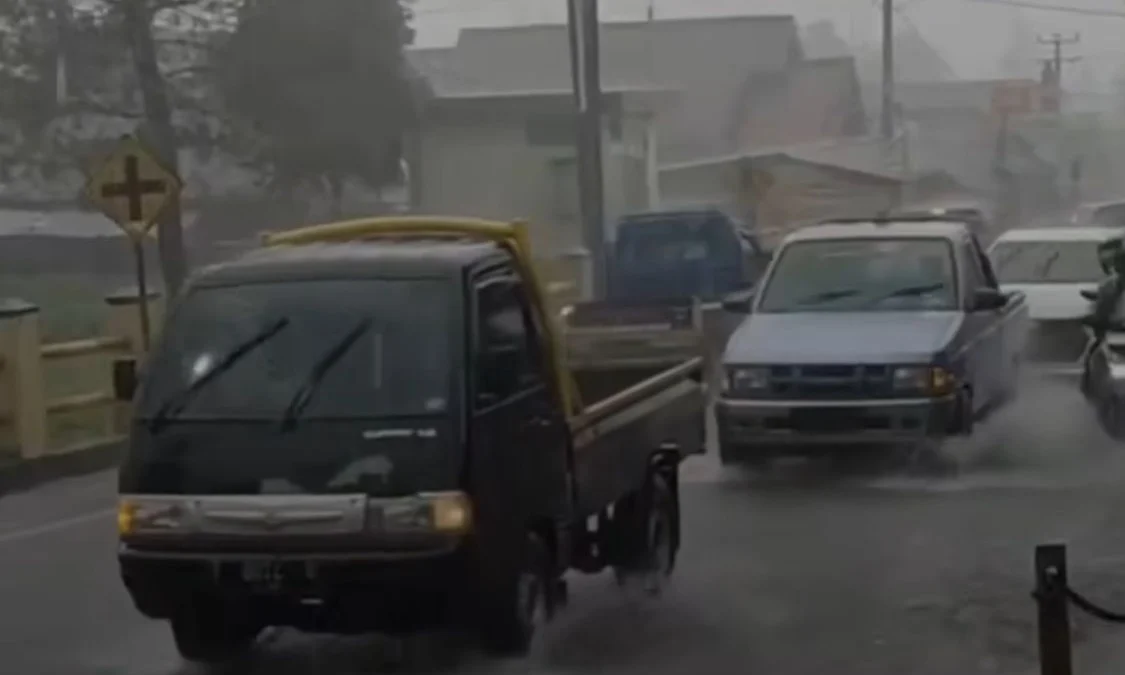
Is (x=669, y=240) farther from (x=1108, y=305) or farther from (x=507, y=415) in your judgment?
(x=507, y=415)

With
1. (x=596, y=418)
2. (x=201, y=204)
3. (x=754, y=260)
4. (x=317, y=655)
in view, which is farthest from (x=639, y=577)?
(x=201, y=204)

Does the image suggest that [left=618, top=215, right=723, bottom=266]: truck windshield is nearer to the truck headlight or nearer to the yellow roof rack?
the yellow roof rack

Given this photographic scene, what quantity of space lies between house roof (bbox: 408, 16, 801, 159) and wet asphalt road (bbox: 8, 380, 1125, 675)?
57.3 m

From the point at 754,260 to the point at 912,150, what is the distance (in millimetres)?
60010

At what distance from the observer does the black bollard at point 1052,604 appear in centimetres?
730

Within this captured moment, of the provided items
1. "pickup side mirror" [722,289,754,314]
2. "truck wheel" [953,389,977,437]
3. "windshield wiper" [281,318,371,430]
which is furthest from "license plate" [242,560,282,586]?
"pickup side mirror" [722,289,754,314]

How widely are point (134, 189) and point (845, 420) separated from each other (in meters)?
8.83

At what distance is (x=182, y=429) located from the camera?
927 cm

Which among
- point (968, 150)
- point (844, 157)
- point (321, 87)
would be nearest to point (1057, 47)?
point (968, 150)

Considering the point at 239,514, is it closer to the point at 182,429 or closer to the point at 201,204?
the point at 182,429

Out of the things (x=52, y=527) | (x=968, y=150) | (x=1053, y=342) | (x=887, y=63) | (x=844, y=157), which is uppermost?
(x=52, y=527)

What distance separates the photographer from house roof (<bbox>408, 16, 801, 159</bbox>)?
242ft

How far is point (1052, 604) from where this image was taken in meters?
7.32

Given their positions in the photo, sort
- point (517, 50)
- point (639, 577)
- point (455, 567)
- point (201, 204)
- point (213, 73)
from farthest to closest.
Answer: point (517, 50)
point (201, 204)
point (213, 73)
point (639, 577)
point (455, 567)
